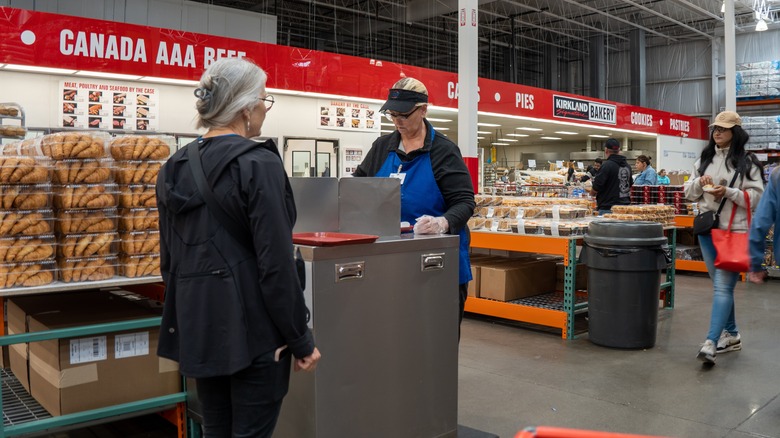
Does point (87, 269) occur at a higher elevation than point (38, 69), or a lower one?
lower

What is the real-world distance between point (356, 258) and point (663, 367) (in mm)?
3072

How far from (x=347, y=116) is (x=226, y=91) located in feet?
28.0

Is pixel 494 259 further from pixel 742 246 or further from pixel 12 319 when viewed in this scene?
pixel 12 319

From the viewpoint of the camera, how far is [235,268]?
5.78 feet

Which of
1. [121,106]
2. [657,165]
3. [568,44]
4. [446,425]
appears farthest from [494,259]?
[568,44]

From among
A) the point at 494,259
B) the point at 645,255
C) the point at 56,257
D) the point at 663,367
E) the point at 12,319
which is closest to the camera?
the point at 56,257

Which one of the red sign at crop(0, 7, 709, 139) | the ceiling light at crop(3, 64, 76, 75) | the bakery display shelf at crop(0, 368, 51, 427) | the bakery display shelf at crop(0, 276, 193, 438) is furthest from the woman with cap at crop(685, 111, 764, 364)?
the ceiling light at crop(3, 64, 76, 75)

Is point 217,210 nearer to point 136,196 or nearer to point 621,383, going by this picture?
point 136,196

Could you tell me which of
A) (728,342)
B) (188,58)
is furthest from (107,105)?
(728,342)

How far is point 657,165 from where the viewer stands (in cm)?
1902

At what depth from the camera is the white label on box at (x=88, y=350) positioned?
2746 millimetres

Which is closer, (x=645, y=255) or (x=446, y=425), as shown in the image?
(x=446, y=425)

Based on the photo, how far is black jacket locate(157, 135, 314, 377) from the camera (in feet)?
5.67

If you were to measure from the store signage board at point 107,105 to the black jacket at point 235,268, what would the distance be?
645 centimetres
